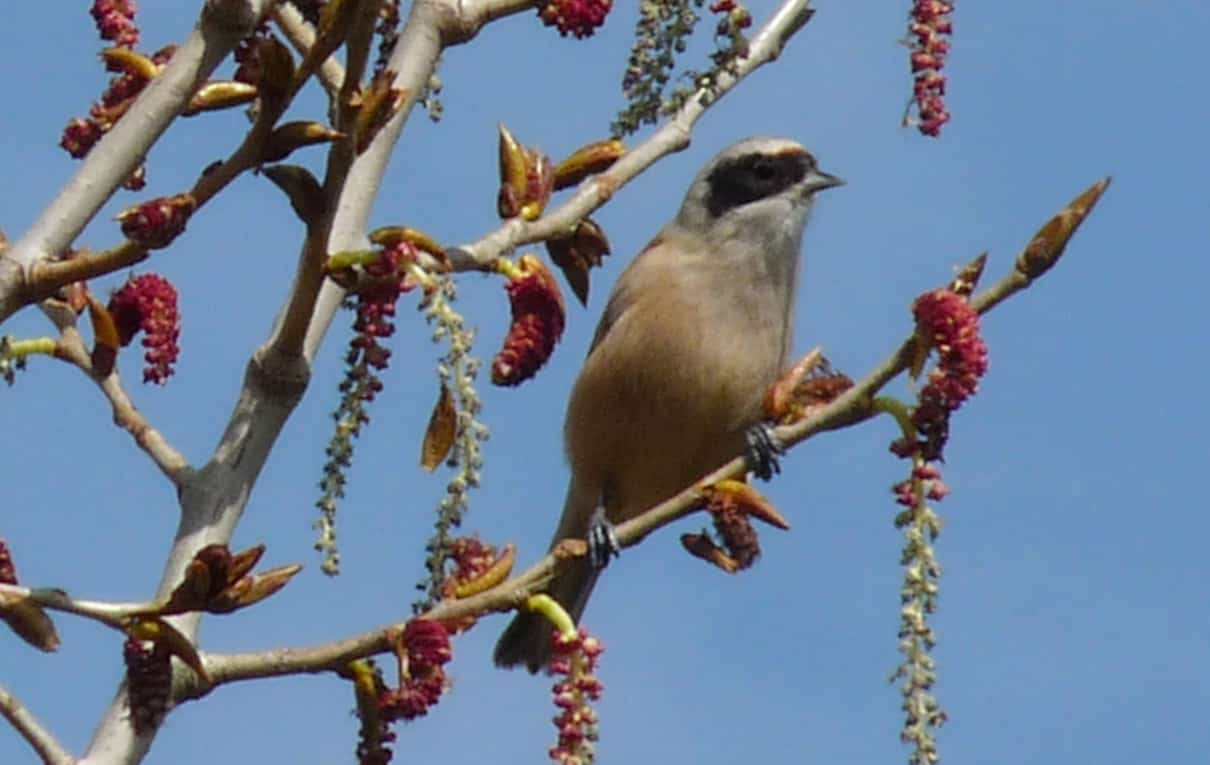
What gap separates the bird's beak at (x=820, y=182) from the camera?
22.4 feet

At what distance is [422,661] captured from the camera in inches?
102

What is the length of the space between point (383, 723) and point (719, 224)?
163 inches

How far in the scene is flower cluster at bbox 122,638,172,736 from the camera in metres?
2.57

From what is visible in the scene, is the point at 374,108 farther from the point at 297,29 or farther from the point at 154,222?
the point at 297,29

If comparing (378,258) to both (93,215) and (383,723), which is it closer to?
(93,215)

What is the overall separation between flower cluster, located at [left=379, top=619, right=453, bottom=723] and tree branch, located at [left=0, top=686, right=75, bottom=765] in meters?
0.44

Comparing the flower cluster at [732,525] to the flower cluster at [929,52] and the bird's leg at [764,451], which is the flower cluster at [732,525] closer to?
the bird's leg at [764,451]

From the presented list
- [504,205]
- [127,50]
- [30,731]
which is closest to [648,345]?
[504,205]

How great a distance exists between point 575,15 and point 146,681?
1323 mm

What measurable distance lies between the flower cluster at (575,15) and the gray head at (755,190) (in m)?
3.29

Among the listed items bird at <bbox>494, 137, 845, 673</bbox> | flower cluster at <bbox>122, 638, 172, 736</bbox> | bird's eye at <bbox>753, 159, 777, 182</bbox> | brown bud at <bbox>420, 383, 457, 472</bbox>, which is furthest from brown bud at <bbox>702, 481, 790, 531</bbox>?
bird's eye at <bbox>753, 159, 777, 182</bbox>

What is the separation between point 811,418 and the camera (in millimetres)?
2680

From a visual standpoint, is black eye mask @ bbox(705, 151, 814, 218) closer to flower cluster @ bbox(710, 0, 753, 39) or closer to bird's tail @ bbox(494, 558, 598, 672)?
bird's tail @ bbox(494, 558, 598, 672)

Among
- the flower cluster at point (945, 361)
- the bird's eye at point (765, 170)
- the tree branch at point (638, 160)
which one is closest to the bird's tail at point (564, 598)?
the bird's eye at point (765, 170)
